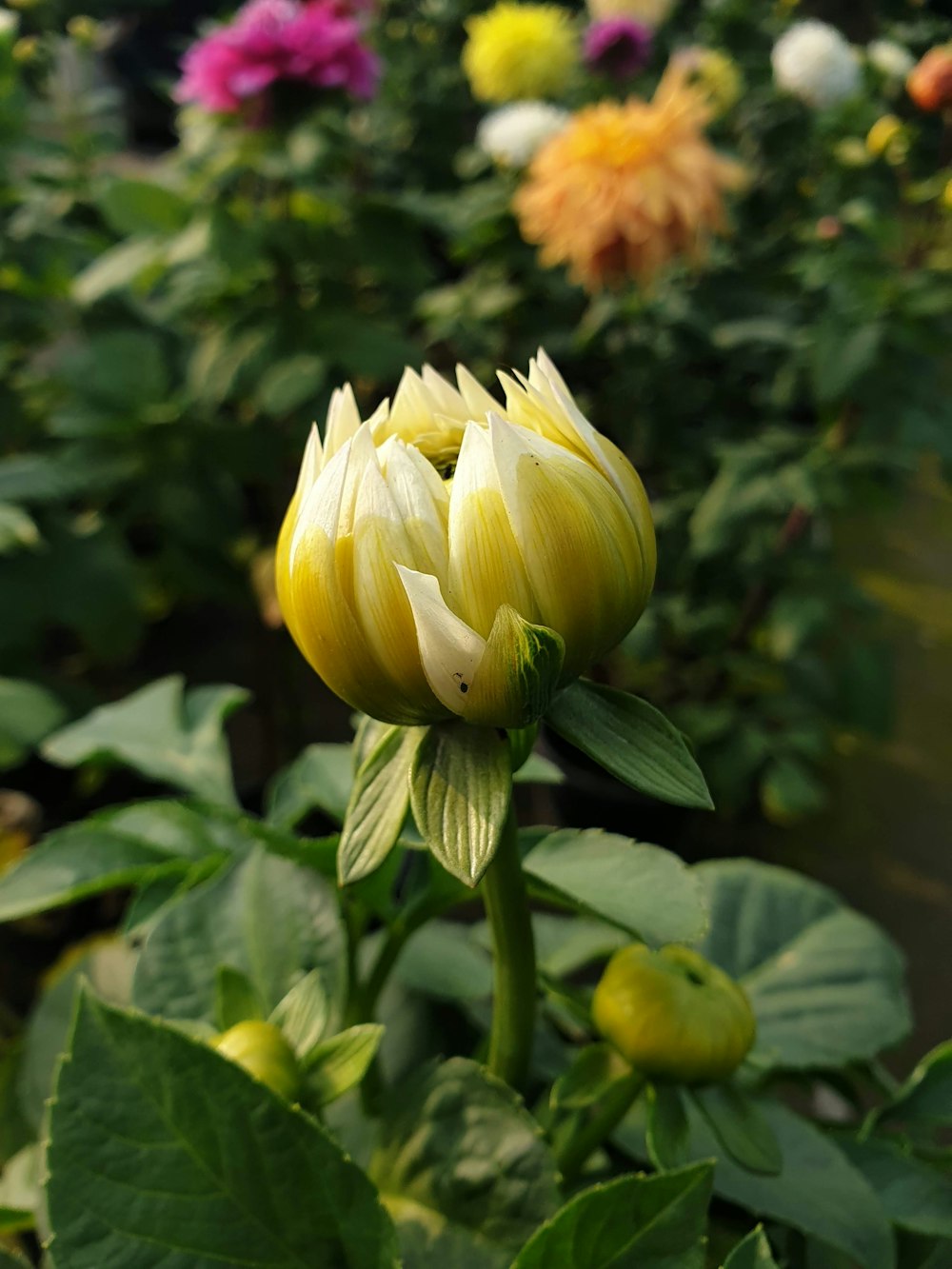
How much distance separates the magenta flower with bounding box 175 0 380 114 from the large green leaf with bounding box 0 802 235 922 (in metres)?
0.61

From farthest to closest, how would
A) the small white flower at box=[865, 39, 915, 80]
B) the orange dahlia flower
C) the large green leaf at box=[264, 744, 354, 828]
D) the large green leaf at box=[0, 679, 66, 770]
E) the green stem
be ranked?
1. the small white flower at box=[865, 39, 915, 80]
2. the orange dahlia flower
3. the large green leaf at box=[0, 679, 66, 770]
4. the large green leaf at box=[264, 744, 354, 828]
5. the green stem

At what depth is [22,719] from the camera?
683 mm

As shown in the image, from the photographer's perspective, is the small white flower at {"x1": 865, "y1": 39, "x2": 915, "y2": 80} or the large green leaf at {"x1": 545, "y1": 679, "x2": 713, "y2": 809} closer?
the large green leaf at {"x1": 545, "y1": 679, "x2": 713, "y2": 809}

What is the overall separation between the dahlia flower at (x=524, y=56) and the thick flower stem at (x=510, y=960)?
1142 millimetres

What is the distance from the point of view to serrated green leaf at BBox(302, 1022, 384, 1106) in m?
0.28

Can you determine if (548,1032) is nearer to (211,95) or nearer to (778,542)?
(778,542)

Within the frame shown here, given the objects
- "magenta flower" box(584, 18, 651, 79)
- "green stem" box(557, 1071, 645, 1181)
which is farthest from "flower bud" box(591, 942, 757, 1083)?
"magenta flower" box(584, 18, 651, 79)

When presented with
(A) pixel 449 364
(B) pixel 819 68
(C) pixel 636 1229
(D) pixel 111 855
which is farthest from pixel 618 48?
(C) pixel 636 1229

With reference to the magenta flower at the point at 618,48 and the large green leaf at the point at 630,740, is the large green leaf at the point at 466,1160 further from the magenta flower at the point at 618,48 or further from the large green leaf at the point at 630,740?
the magenta flower at the point at 618,48

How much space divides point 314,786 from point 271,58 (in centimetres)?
64

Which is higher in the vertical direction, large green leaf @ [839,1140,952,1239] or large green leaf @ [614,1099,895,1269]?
large green leaf @ [614,1099,895,1269]

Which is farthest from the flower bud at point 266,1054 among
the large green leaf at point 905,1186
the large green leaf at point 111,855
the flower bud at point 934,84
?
the flower bud at point 934,84

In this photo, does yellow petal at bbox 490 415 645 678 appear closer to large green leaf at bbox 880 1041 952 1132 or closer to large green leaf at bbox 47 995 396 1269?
large green leaf at bbox 47 995 396 1269

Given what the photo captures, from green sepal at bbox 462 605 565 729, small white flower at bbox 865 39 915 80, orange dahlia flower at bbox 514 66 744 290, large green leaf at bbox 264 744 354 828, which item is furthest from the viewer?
small white flower at bbox 865 39 915 80
